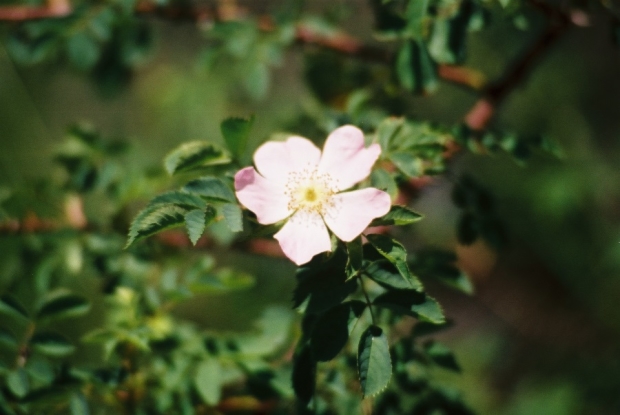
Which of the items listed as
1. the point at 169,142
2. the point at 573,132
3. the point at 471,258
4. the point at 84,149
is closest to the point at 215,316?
the point at 169,142

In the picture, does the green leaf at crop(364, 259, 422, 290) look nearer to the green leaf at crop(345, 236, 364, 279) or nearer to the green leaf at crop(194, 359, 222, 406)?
the green leaf at crop(345, 236, 364, 279)

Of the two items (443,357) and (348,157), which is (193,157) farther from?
(443,357)

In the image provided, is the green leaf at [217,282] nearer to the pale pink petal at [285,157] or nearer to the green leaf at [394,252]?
the pale pink petal at [285,157]

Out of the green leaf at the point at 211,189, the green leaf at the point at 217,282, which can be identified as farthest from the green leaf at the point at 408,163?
the green leaf at the point at 217,282

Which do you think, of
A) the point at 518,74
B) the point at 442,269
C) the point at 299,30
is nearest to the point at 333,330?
the point at 442,269

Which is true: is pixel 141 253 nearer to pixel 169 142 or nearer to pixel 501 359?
pixel 169 142
